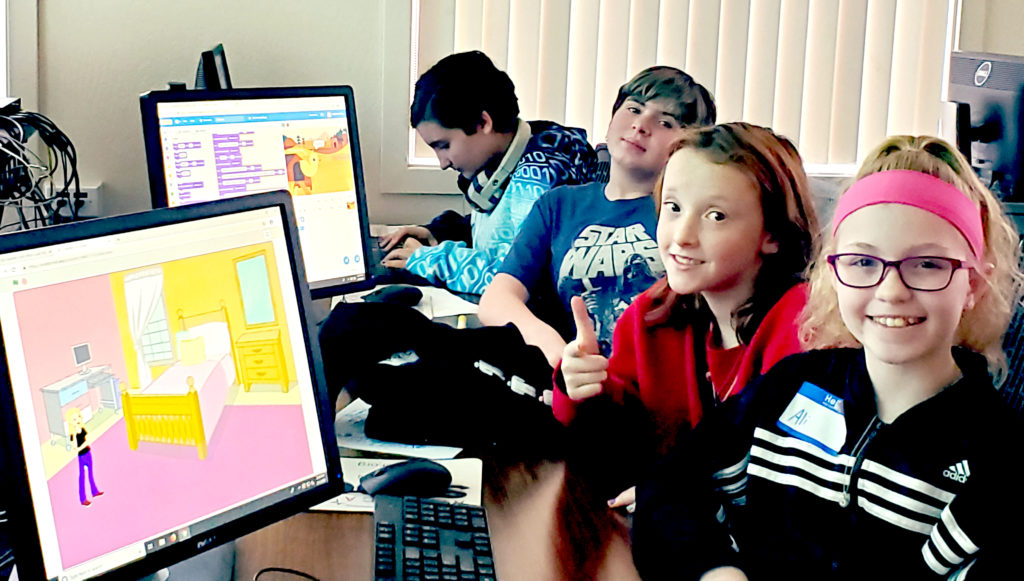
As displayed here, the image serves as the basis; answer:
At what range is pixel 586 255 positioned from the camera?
6.55 ft

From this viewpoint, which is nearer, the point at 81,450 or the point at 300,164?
the point at 81,450

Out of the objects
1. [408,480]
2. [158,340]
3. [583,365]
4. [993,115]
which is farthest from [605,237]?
[993,115]

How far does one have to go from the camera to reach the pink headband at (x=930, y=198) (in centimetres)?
105

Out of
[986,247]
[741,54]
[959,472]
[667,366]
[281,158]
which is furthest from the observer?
[741,54]

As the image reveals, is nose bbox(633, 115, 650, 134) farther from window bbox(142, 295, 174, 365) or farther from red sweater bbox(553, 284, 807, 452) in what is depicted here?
window bbox(142, 295, 174, 365)

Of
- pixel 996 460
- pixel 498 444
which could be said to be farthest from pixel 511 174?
pixel 996 460

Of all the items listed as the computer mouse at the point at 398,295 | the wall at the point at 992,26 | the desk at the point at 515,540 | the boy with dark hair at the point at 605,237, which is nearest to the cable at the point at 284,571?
the desk at the point at 515,540

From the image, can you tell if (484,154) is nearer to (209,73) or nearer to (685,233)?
(209,73)

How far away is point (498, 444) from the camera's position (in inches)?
54.7

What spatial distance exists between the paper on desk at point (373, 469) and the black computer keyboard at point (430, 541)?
0.03 metres

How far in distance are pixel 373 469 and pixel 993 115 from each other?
210 cm

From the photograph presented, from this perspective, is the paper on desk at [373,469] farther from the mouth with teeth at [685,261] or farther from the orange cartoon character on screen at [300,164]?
the orange cartoon character on screen at [300,164]

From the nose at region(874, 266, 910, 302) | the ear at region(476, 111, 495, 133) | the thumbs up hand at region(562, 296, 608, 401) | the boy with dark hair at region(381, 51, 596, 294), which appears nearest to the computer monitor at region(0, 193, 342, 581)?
the thumbs up hand at region(562, 296, 608, 401)

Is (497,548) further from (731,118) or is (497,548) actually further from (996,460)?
(731,118)
